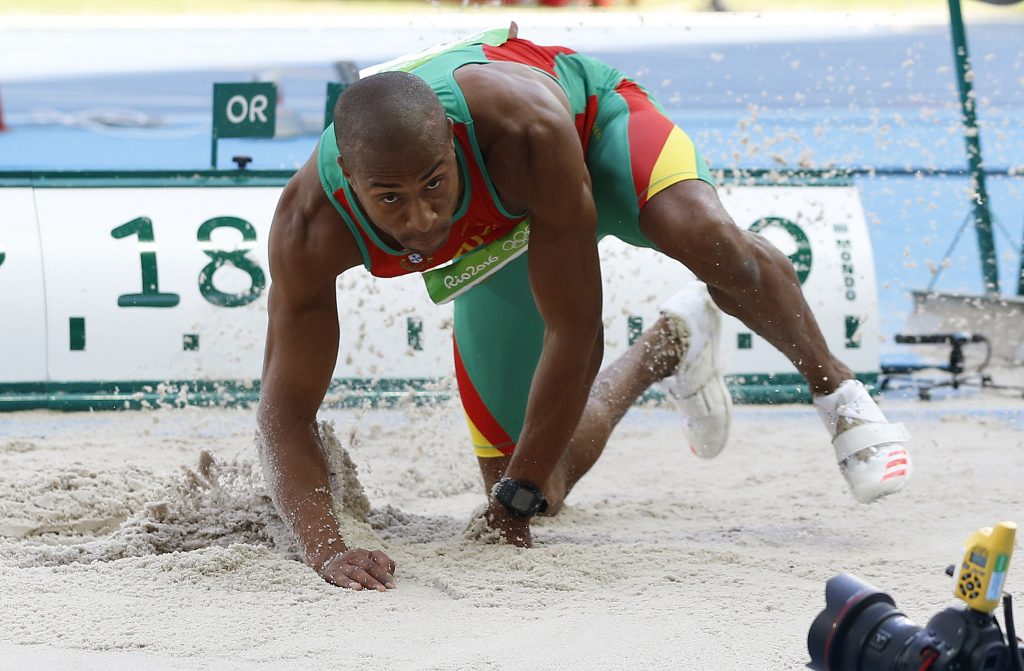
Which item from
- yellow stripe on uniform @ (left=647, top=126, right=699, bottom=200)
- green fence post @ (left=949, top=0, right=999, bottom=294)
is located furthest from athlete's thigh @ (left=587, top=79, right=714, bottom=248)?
green fence post @ (left=949, top=0, right=999, bottom=294)

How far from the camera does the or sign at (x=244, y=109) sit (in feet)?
14.7

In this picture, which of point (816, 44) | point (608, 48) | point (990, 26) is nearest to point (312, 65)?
point (608, 48)

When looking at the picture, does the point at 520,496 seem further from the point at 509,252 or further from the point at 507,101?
the point at 507,101

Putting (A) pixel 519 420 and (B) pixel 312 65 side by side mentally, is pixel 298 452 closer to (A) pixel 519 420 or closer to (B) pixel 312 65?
(A) pixel 519 420

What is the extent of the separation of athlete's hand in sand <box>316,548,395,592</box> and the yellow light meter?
1.30 m

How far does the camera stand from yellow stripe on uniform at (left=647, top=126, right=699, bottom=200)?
2.83m

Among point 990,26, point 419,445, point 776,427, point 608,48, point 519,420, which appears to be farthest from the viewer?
point 990,26

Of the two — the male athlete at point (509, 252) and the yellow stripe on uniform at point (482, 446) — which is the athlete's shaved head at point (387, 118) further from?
the yellow stripe on uniform at point (482, 446)

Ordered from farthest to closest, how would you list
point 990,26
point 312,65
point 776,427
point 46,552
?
point 990,26, point 312,65, point 776,427, point 46,552

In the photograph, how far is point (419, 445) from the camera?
3977mm

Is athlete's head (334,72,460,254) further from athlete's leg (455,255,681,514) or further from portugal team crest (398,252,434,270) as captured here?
athlete's leg (455,255,681,514)

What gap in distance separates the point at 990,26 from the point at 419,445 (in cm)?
1135

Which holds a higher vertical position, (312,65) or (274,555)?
(312,65)

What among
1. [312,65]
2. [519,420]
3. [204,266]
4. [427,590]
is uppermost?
[312,65]
